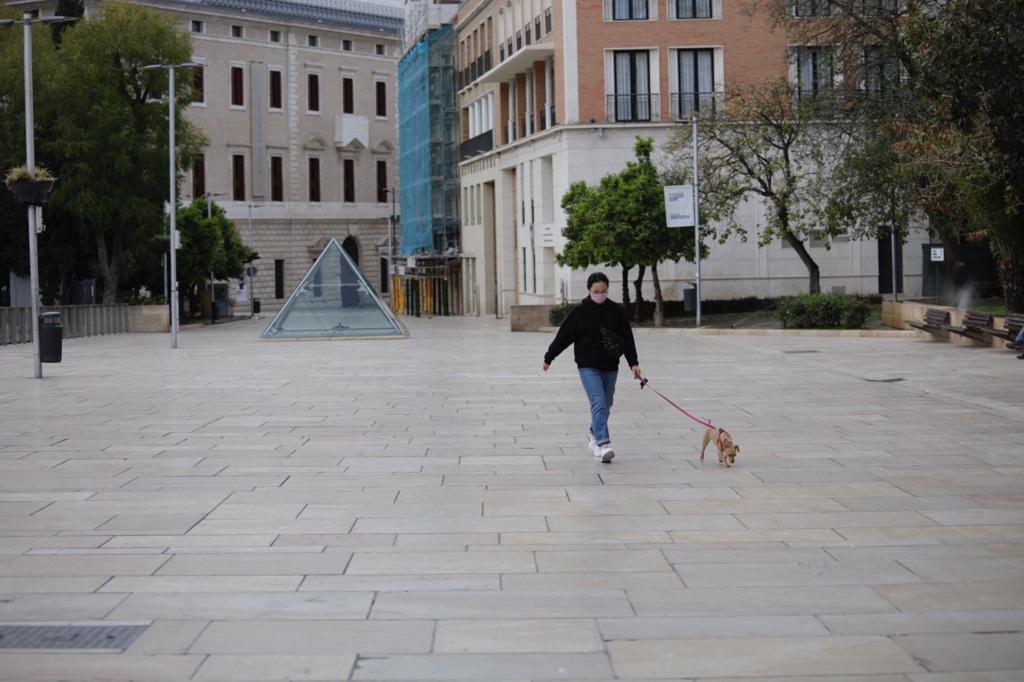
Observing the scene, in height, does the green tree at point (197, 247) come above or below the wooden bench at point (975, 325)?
above

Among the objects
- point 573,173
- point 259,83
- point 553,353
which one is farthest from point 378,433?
point 259,83

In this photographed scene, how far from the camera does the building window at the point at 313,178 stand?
9025 cm

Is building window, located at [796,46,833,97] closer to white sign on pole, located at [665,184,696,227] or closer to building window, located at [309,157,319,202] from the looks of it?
white sign on pole, located at [665,184,696,227]

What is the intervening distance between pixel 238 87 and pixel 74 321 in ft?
136

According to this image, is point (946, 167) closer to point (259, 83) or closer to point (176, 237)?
point (176, 237)

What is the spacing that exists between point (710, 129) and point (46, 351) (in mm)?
21983

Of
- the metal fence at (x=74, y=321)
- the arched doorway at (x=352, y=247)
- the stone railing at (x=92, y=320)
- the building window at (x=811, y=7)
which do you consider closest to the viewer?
the building window at (x=811, y=7)

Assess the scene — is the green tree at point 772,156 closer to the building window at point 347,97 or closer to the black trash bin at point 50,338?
the black trash bin at point 50,338

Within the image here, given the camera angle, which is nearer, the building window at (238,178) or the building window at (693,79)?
the building window at (693,79)

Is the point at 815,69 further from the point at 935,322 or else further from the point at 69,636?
the point at 69,636

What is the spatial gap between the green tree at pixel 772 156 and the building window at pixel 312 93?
49.9 m

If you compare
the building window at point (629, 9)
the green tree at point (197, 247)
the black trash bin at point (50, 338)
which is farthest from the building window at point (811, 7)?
the green tree at point (197, 247)

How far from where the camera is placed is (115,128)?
5353cm

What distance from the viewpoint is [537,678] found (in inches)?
241
